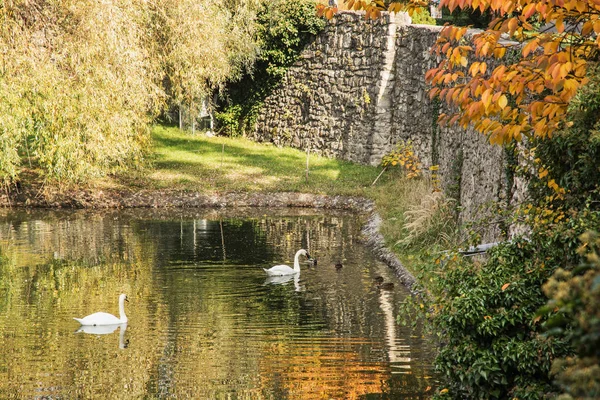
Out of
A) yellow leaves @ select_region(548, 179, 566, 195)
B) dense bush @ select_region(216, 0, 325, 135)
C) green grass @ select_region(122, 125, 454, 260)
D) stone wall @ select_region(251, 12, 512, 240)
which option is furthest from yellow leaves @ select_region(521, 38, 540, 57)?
dense bush @ select_region(216, 0, 325, 135)

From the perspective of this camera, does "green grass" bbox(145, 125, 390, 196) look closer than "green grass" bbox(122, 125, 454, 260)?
No

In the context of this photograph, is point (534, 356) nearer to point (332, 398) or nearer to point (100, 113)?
point (332, 398)

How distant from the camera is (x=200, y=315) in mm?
12859

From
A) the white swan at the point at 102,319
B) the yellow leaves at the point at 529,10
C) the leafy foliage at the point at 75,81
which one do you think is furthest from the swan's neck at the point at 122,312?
the leafy foliage at the point at 75,81

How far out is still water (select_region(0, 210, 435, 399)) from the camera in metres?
9.61

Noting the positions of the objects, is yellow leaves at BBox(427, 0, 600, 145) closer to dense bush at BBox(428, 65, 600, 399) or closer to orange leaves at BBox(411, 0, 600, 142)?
orange leaves at BBox(411, 0, 600, 142)

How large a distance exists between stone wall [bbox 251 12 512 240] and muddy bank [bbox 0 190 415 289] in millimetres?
2765

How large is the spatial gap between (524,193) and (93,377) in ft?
18.2

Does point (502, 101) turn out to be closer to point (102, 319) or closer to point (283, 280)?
point (102, 319)

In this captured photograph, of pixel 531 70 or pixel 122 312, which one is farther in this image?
pixel 122 312

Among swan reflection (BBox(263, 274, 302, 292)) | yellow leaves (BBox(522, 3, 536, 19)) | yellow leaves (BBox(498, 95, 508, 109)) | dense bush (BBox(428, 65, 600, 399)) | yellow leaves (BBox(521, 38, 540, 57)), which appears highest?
yellow leaves (BBox(522, 3, 536, 19))

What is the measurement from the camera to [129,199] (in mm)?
24062

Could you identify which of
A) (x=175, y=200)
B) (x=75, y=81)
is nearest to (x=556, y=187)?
(x=75, y=81)

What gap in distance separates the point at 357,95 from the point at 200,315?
16146mm
